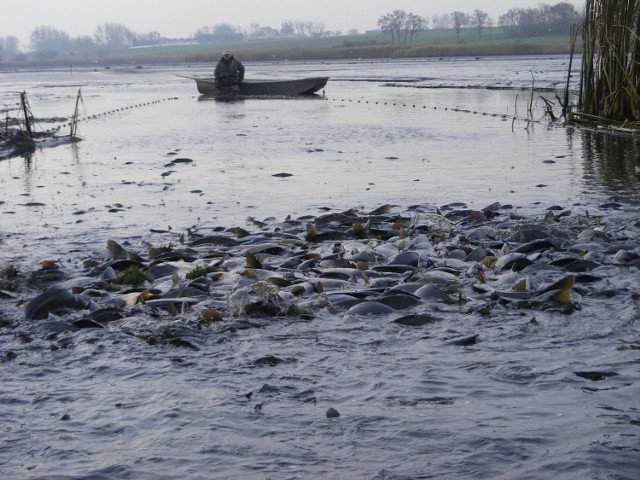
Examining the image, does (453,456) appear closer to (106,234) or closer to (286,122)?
(106,234)

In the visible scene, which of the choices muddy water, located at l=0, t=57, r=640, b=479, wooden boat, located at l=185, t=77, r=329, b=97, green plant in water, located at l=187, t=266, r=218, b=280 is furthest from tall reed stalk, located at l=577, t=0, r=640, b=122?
wooden boat, located at l=185, t=77, r=329, b=97

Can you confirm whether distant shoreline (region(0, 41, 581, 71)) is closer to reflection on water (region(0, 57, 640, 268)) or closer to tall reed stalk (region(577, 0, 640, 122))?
reflection on water (region(0, 57, 640, 268))

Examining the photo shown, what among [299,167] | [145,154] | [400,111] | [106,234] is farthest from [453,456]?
[400,111]

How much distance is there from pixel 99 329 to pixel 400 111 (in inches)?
891

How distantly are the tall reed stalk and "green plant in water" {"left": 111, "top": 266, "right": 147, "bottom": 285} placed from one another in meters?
12.3

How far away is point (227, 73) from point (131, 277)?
3164 cm

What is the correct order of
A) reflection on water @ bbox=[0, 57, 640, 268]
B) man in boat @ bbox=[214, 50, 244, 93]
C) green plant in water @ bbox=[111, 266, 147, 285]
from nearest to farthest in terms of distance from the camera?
green plant in water @ bbox=[111, 266, 147, 285]
reflection on water @ bbox=[0, 57, 640, 268]
man in boat @ bbox=[214, 50, 244, 93]

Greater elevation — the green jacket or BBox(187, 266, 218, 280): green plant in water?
the green jacket

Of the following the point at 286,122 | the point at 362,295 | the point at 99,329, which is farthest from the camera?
the point at 286,122

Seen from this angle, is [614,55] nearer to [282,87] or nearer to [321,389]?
[321,389]

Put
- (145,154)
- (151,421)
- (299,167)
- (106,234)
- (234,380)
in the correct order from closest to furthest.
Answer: (151,421) → (234,380) → (106,234) → (299,167) → (145,154)

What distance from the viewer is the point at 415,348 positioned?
5742 millimetres

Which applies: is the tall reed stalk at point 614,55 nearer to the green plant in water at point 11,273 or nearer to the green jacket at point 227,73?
the green plant in water at point 11,273

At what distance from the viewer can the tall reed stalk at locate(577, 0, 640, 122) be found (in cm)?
1747
